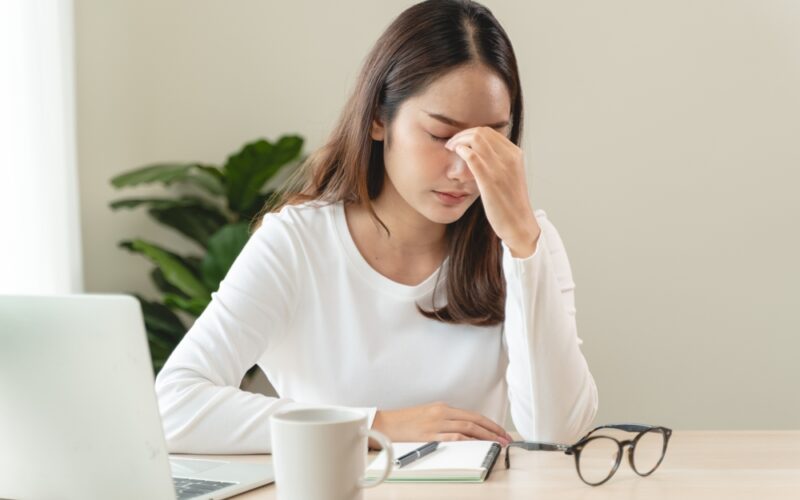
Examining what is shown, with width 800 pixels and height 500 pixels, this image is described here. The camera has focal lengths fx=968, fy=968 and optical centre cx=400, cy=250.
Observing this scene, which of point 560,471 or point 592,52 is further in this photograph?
point 592,52

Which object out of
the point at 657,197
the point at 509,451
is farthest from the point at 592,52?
the point at 509,451

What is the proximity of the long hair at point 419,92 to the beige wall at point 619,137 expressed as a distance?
127cm

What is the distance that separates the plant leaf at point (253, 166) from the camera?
8.98ft

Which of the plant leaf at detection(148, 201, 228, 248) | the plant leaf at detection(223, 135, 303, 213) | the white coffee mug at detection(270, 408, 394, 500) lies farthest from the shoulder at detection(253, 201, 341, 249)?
the plant leaf at detection(148, 201, 228, 248)

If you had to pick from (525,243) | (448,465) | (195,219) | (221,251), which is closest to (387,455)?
(448,465)

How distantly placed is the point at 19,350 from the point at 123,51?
86.0 inches

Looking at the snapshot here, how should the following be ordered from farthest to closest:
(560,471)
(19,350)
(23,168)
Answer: (23,168) → (560,471) → (19,350)

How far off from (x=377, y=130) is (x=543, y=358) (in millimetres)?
482

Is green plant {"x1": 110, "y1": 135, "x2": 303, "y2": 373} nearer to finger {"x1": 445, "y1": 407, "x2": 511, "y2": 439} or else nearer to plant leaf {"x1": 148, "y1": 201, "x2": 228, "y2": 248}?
plant leaf {"x1": 148, "y1": 201, "x2": 228, "y2": 248}

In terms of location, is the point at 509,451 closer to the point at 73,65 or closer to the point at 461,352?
the point at 461,352

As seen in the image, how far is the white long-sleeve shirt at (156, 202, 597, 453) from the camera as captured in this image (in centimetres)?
144

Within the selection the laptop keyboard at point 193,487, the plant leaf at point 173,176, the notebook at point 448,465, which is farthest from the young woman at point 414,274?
the plant leaf at point 173,176

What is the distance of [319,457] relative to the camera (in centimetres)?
84

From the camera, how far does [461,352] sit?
1.56 meters
